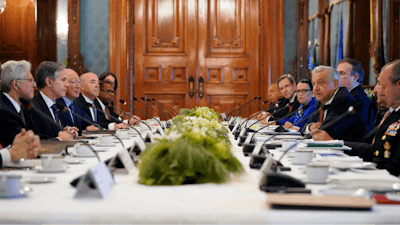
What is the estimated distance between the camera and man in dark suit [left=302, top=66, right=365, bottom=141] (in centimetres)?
362

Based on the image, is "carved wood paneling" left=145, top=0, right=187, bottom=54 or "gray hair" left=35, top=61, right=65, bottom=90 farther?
"carved wood paneling" left=145, top=0, right=187, bottom=54

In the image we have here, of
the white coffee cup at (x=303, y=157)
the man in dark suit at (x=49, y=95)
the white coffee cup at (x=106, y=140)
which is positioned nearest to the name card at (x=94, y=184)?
the white coffee cup at (x=303, y=157)

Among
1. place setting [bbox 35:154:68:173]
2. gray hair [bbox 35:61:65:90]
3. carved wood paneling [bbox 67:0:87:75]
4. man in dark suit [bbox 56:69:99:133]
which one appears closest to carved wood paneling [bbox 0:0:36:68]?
carved wood paneling [bbox 67:0:87:75]

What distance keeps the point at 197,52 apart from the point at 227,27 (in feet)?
Answer: 2.07

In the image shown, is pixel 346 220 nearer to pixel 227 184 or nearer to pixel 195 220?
pixel 195 220

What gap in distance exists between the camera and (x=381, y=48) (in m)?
4.99

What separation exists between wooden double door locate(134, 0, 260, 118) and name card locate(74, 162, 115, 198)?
618cm

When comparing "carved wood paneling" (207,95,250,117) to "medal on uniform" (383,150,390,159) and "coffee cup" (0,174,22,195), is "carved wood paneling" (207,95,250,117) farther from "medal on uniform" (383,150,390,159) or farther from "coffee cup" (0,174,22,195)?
"coffee cup" (0,174,22,195)

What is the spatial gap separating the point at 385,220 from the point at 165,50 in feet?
21.8

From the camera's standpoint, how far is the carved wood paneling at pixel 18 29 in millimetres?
6617

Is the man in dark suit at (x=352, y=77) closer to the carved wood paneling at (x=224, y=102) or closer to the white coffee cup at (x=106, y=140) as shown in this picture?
the white coffee cup at (x=106, y=140)

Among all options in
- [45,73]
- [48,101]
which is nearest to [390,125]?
[48,101]

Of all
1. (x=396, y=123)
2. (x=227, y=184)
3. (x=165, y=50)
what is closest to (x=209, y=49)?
(x=165, y=50)

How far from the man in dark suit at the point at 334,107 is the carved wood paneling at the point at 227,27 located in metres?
3.66
